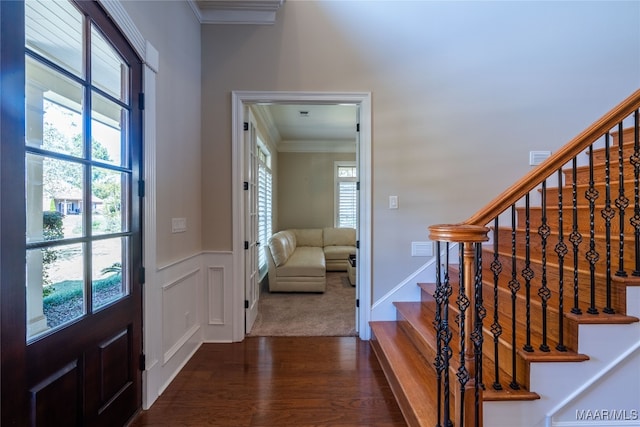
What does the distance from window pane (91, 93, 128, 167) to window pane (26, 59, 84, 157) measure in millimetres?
93

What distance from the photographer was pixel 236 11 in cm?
258

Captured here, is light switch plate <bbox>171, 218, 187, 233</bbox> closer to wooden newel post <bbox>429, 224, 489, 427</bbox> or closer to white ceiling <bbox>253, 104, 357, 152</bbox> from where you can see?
wooden newel post <bbox>429, 224, 489, 427</bbox>

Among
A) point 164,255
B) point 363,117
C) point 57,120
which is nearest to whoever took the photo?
point 57,120

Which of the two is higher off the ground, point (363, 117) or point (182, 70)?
point (182, 70)

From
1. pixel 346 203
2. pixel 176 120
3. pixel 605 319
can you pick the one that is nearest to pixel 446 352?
pixel 605 319

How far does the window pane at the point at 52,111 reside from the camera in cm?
105

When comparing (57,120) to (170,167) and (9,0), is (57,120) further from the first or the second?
(170,167)

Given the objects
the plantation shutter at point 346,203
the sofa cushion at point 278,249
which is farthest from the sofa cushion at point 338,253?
the sofa cushion at point 278,249

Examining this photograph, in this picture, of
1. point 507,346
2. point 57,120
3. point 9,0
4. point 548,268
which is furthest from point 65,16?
point 548,268

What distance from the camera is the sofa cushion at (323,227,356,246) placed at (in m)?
6.15

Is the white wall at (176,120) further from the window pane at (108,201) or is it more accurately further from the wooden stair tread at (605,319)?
the wooden stair tread at (605,319)

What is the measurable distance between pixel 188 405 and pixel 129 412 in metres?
0.33

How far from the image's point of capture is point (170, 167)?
2076mm

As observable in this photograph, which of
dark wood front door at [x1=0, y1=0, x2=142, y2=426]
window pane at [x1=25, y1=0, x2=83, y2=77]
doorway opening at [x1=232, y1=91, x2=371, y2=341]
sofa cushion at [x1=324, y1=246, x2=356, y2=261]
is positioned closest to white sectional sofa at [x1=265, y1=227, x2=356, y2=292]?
sofa cushion at [x1=324, y1=246, x2=356, y2=261]
